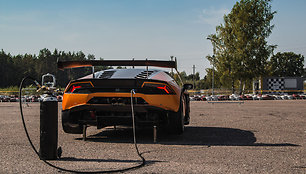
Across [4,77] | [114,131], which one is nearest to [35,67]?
[4,77]

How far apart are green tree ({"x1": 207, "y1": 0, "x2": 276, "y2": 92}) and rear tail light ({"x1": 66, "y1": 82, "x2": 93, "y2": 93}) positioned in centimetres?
3986

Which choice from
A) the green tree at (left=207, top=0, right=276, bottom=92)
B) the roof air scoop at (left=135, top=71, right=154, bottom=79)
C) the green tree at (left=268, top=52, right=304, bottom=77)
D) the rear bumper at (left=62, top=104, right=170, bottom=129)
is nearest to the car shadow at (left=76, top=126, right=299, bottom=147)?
the rear bumper at (left=62, top=104, right=170, bottom=129)

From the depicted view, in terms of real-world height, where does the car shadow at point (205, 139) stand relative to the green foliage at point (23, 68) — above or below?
below

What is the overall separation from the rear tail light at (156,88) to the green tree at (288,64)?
89150 millimetres

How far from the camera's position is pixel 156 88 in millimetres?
5047

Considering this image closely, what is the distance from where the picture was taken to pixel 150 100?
4.92 m

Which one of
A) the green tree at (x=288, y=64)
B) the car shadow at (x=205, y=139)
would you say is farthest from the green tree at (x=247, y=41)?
the green tree at (x=288, y=64)

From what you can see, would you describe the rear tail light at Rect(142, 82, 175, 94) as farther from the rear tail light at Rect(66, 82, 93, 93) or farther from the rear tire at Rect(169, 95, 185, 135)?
the rear tail light at Rect(66, 82, 93, 93)

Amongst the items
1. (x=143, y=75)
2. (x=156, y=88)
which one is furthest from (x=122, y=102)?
(x=143, y=75)

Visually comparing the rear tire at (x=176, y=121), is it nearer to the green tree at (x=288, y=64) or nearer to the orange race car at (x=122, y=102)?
the orange race car at (x=122, y=102)

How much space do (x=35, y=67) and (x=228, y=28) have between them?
71.5m

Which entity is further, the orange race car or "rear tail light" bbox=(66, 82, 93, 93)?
"rear tail light" bbox=(66, 82, 93, 93)

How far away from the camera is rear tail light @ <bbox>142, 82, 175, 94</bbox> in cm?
498

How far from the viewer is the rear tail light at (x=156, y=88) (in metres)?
4.98
